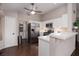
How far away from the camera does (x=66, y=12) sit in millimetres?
1428

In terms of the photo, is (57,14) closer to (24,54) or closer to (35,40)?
(35,40)

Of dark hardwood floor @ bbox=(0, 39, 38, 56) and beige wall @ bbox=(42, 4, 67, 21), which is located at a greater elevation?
beige wall @ bbox=(42, 4, 67, 21)

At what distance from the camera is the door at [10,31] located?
1.49 m

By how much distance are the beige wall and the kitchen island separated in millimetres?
301

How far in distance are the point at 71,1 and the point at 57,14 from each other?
290 mm

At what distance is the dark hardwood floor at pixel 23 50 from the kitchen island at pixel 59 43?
0.34ft

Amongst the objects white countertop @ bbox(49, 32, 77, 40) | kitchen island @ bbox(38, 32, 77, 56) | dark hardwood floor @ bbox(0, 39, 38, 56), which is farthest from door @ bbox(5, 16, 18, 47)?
white countertop @ bbox(49, 32, 77, 40)

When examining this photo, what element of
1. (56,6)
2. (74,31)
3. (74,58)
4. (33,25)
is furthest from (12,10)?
(74,58)

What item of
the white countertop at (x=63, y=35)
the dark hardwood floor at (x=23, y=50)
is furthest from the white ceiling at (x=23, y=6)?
the dark hardwood floor at (x=23, y=50)

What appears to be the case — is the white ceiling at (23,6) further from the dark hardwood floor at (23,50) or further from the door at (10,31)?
the dark hardwood floor at (23,50)

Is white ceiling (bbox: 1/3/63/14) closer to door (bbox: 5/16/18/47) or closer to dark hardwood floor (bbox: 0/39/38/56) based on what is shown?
door (bbox: 5/16/18/47)

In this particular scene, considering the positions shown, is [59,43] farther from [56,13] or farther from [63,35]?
[56,13]

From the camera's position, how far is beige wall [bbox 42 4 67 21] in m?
1.43

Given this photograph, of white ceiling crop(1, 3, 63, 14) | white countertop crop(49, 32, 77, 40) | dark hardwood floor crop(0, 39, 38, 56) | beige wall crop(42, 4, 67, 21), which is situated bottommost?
dark hardwood floor crop(0, 39, 38, 56)
